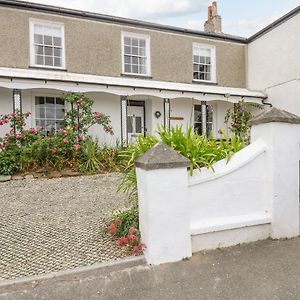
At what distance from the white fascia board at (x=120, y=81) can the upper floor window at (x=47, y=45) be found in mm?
606

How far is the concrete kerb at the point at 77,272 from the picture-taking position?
105 inches

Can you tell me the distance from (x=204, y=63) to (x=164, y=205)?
12244 mm

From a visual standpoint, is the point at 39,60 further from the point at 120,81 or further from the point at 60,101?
the point at 120,81

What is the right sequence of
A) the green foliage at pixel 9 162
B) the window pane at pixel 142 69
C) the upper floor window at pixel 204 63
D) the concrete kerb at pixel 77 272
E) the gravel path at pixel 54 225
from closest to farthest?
the concrete kerb at pixel 77 272, the gravel path at pixel 54 225, the green foliage at pixel 9 162, the window pane at pixel 142 69, the upper floor window at pixel 204 63

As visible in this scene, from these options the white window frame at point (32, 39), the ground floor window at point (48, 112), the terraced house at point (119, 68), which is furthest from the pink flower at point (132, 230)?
the white window frame at point (32, 39)

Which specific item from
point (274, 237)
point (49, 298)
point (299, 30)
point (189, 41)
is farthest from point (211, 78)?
point (49, 298)

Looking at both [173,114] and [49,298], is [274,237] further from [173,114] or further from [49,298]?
[173,114]

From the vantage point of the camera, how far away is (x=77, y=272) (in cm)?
283

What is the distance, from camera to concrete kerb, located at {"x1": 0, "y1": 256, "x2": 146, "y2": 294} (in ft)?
8.77

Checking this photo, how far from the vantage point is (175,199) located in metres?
3.06

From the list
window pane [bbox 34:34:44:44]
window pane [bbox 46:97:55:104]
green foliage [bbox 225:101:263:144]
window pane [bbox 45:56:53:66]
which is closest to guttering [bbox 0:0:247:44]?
window pane [bbox 34:34:44:44]

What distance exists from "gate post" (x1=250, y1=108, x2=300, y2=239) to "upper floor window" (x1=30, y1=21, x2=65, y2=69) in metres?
9.92

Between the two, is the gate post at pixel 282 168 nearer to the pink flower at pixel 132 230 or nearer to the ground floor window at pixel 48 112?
the pink flower at pixel 132 230

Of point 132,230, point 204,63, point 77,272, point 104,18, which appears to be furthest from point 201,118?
point 77,272
